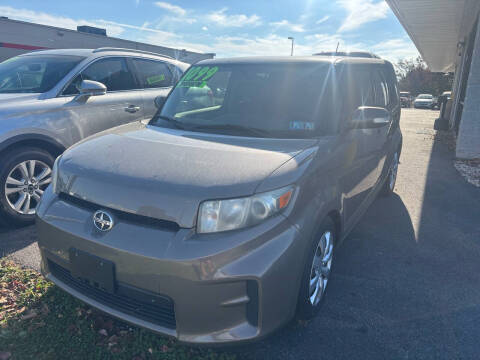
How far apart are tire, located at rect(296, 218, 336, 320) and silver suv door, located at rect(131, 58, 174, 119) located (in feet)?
11.0

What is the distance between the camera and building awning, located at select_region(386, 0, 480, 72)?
10.1 m

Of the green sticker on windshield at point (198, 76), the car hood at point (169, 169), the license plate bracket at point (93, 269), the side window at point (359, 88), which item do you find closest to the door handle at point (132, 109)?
the green sticker on windshield at point (198, 76)

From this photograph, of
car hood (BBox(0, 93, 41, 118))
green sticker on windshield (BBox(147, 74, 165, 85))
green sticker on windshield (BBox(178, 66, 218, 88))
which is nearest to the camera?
green sticker on windshield (BBox(178, 66, 218, 88))

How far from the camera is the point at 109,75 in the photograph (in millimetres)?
4734

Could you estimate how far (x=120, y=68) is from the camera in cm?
490

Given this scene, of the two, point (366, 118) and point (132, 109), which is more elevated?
point (366, 118)

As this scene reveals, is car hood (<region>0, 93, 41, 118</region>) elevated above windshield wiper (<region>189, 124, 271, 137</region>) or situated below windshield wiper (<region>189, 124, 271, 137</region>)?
above

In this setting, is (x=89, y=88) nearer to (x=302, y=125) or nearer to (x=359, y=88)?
(x=302, y=125)

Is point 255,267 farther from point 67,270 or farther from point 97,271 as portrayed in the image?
point 67,270

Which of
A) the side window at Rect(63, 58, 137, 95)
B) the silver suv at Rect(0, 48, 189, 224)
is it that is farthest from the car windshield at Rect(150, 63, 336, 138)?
the side window at Rect(63, 58, 137, 95)

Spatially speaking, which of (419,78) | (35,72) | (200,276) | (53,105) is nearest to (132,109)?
(53,105)

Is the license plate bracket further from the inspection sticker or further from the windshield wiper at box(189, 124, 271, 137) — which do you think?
the inspection sticker

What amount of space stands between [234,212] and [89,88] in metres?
2.98

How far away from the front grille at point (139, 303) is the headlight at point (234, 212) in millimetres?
439
